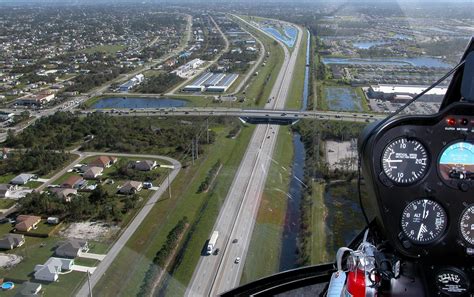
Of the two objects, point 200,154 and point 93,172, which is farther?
point 200,154

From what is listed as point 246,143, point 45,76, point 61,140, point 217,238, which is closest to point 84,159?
point 61,140

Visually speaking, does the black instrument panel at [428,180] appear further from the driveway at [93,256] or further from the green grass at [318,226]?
the driveway at [93,256]

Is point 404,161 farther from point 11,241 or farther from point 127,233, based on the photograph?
point 11,241

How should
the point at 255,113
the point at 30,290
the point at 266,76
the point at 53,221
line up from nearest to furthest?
1. the point at 30,290
2. the point at 53,221
3. the point at 255,113
4. the point at 266,76

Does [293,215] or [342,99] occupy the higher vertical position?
[293,215]

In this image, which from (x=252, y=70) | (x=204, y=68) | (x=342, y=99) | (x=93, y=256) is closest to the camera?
(x=93, y=256)

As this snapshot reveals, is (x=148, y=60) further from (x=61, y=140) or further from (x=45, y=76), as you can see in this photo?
(x=61, y=140)

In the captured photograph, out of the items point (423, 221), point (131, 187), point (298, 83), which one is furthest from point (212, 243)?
point (298, 83)
